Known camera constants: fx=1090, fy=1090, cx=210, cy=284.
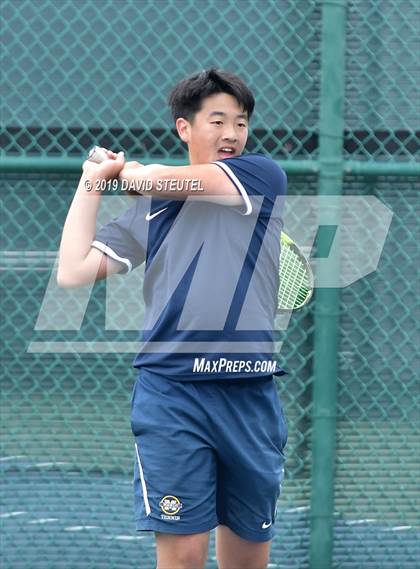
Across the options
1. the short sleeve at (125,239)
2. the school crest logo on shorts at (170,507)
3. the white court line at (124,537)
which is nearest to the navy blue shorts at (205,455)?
the school crest logo on shorts at (170,507)

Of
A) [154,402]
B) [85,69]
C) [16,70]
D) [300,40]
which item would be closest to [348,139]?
[300,40]

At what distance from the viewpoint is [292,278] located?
3326mm

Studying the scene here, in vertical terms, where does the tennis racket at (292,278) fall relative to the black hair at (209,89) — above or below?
below

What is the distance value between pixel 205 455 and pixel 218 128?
87 cm

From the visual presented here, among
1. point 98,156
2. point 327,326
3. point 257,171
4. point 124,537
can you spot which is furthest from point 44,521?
point 257,171

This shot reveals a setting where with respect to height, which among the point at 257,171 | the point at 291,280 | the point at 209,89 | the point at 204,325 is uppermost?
the point at 209,89

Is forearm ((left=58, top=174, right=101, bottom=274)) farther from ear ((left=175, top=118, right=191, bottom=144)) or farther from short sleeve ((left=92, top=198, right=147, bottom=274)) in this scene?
ear ((left=175, top=118, right=191, bottom=144))

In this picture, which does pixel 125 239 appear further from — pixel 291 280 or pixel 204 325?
pixel 291 280

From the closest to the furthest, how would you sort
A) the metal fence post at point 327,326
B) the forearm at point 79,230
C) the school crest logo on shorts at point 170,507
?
the school crest logo on shorts at point 170,507 → the forearm at point 79,230 → the metal fence post at point 327,326

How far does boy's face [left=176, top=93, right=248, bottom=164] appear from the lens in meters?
2.93

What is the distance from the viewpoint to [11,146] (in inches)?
157

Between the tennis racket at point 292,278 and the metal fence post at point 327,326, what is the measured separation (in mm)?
596

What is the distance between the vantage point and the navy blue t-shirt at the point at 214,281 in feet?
9.31

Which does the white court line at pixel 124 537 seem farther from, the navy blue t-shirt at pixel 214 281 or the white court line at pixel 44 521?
the navy blue t-shirt at pixel 214 281
